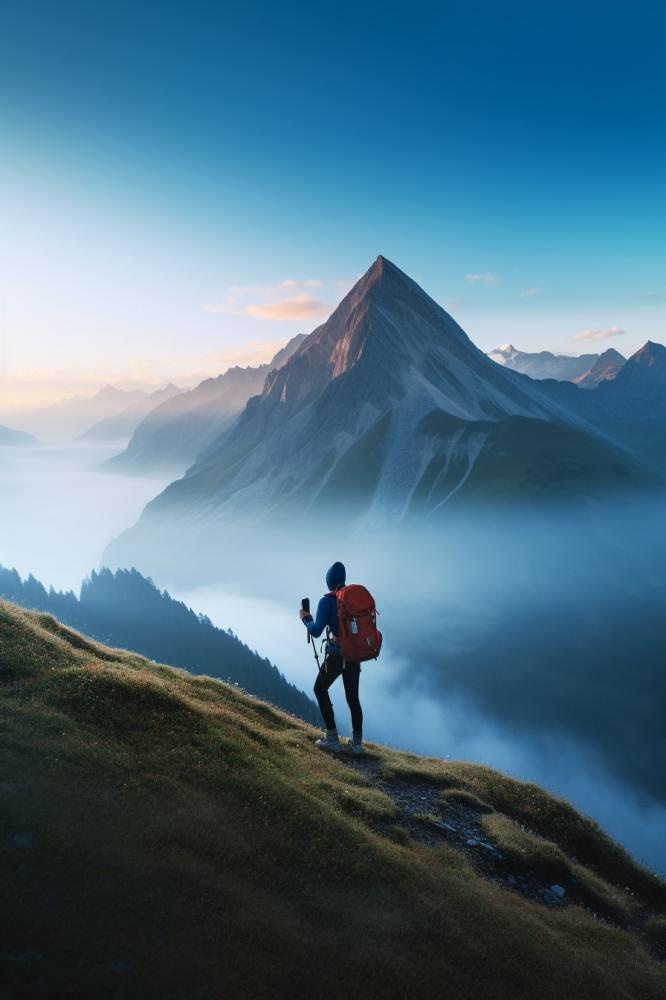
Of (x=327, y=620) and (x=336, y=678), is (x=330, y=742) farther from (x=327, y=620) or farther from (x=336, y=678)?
(x=327, y=620)

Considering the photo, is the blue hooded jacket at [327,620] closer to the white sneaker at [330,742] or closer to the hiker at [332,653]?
the hiker at [332,653]

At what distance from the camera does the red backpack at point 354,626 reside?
56.9 ft

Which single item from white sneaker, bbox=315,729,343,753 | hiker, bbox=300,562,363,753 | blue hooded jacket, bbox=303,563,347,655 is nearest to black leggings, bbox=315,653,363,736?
hiker, bbox=300,562,363,753

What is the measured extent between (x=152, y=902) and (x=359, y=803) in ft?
22.6

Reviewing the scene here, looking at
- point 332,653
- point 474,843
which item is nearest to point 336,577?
point 332,653

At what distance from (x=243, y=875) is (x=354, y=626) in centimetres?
801

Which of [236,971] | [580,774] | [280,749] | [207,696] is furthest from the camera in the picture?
[580,774]

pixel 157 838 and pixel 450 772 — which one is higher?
pixel 450 772

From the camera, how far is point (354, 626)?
17.4m

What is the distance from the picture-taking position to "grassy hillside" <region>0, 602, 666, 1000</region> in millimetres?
8172

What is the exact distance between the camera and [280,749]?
16.7 m

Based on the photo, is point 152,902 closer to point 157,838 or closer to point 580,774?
point 157,838

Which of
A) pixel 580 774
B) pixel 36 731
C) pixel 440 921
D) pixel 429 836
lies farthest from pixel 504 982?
pixel 580 774

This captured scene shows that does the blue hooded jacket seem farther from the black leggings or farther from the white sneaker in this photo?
the white sneaker
